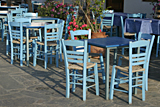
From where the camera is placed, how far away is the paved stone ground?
13.1ft

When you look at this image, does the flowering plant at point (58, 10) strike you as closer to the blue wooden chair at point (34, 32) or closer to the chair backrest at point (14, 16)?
the chair backrest at point (14, 16)

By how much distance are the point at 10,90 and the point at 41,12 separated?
7.35 m

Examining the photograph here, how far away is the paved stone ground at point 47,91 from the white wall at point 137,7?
586 centimetres

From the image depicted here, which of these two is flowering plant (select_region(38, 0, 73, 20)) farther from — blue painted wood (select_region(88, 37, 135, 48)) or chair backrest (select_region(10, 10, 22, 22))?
blue painted wood (select_region(88, 37, 135, 48))

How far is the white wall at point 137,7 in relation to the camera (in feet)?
37.3

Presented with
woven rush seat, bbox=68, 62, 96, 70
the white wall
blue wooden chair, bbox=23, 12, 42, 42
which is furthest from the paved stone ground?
the white wall

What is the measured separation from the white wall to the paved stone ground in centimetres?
586

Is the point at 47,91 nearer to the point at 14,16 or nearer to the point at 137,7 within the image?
the point at 14,16

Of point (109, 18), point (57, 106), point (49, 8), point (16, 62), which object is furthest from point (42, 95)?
point (49, 8)

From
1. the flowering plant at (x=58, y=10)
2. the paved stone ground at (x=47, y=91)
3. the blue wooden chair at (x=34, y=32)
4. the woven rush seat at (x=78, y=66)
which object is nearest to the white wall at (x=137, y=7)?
the flowering plant at (x=58, y=10)

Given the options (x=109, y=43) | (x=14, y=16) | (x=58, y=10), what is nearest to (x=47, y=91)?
(x=109, y=43)

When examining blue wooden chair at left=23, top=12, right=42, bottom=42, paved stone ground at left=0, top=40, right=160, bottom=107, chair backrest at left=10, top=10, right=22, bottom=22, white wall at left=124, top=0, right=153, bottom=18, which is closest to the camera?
paved stone ground at left=0, top=40, right=160, bottom=107

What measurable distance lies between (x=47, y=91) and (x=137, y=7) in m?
8.48

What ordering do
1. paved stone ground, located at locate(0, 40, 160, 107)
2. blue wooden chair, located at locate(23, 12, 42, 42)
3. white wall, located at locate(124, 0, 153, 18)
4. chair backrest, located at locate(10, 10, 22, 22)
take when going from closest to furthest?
paved stone ground, located at locate(0, 40, 160, 107), blue wooden chair, located at locate(23, 12, 42, 42), chair backrest, located at locate(10, 10, 22, 22), white wall, located at locate(124, 0, 153, 18)
